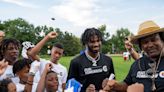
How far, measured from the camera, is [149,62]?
13.9 feet

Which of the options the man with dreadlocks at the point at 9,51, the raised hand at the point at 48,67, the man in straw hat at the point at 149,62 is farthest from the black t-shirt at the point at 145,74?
the man with dreadlocks at the point at 9,51

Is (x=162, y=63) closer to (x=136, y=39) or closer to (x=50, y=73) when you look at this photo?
(x=136, y=39)

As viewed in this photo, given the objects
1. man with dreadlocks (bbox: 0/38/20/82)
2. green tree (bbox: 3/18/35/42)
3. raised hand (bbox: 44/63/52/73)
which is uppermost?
green tree (bbox: 3/18/35/42)

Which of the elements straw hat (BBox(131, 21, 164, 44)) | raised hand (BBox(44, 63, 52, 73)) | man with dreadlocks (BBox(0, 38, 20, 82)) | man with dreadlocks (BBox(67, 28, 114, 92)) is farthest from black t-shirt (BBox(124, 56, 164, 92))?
man with dreadlocks (BBox(0, 38, 20, 82))

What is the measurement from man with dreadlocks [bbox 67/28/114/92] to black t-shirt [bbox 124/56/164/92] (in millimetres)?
1554

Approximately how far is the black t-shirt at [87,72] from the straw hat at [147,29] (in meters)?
1.77

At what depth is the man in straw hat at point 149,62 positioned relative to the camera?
13.3 feet

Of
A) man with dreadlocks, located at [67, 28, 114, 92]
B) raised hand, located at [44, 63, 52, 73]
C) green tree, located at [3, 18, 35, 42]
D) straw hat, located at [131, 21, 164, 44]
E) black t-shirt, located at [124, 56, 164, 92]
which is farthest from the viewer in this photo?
green tree, located at [3, 18, 35, 42]

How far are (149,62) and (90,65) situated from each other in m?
1.90

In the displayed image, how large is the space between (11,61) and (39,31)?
101537mm

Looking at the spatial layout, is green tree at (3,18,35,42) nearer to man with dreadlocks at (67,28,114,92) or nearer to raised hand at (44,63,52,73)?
man with dreadlocks at (67,28,114,92)

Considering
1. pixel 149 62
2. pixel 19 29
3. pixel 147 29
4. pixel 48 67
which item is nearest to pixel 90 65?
pixel 48 67

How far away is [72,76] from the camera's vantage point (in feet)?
20.0

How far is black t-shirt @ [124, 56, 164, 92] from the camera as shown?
4.02 m
